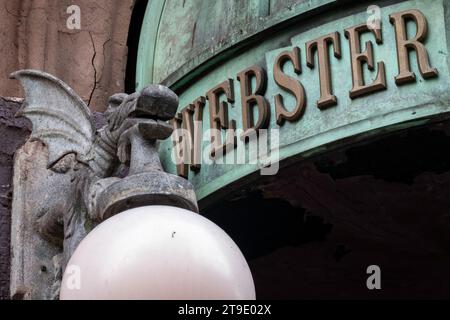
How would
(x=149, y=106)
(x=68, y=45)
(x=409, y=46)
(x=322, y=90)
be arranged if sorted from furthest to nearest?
(x=68, y=45)
(x=322, y=90)
(x=409, y=46)
(x=149, y=106)

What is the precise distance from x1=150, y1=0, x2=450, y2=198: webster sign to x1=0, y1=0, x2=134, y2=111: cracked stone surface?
1.36ft

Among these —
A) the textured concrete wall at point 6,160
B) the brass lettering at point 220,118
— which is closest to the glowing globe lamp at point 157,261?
the textured concrete wall at point 6,160

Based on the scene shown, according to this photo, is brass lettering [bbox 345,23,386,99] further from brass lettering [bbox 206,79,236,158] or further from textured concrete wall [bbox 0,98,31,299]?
textured concrete wall [bbox 0,98,31,299]

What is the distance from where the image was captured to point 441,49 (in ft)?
16.0

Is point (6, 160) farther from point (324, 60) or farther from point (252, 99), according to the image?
point (324, 60)

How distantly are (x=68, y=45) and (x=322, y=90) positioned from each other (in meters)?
1.07

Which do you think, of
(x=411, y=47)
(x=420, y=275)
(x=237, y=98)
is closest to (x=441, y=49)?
(x=411, y=47)

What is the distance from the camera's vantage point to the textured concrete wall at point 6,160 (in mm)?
4957

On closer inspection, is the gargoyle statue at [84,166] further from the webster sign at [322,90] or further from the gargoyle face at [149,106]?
the webster sign at [322,90]

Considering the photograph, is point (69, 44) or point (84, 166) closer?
point (84, 166)

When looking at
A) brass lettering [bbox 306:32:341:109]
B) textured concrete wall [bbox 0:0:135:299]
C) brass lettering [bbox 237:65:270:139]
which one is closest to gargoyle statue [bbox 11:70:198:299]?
textured concrete wall [bbox 0:0:135:299]

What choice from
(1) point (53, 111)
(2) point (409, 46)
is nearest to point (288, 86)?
(2) point (409, 46)

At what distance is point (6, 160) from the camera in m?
5.11
